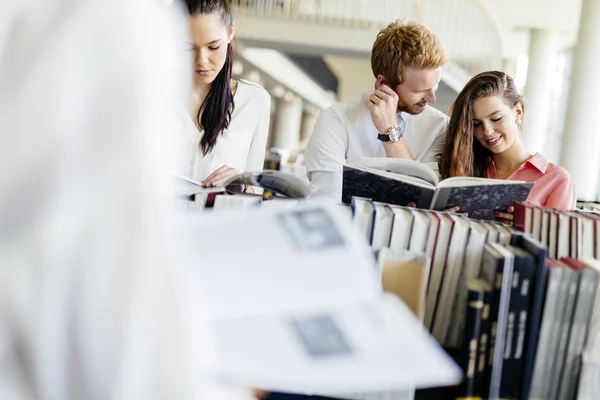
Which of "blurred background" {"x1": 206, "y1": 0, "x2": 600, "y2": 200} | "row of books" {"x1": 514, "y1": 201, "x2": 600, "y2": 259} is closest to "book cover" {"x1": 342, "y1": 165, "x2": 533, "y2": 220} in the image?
"row of books" {"x1": 514, "y1": 201, "x2": 600, "y2": 259}

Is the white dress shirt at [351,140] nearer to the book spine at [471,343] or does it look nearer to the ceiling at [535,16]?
the book spine at [471,343]

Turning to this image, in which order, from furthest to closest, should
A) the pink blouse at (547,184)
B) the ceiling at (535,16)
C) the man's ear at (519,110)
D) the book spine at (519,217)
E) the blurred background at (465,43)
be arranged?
the ceiling at (535,16) < the blurred background at (465,43) < the man's ear at (519,110) < the pink blouse at (547,184) < the book spine at (519,217)

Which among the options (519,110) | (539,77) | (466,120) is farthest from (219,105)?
(539,77)

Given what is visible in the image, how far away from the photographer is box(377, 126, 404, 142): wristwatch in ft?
7.40

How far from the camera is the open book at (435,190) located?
1465 mm

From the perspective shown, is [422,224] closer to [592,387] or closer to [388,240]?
[388,240]

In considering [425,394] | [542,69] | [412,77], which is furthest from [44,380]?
[542,69]

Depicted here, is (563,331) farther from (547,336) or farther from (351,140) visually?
(351,140)

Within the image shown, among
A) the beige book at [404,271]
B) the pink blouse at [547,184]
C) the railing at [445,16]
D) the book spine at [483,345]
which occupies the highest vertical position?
the railing at [445,16]

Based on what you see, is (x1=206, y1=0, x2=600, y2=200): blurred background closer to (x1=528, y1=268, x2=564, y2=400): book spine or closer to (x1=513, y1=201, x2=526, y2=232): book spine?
(x1=513, y1=201, x2=526, y2=232): book spine

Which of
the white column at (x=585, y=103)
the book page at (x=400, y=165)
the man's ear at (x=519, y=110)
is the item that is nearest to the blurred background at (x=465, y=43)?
the white column at (x=585, y=103)

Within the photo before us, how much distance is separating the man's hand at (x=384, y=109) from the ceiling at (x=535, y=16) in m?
7.41

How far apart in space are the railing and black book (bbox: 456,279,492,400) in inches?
304

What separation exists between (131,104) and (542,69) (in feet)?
40.6
